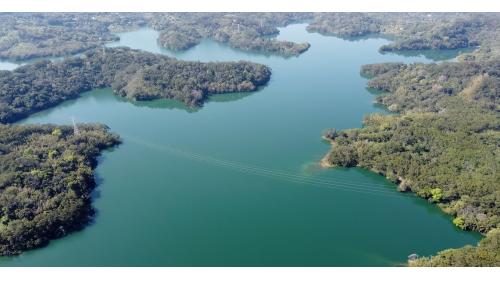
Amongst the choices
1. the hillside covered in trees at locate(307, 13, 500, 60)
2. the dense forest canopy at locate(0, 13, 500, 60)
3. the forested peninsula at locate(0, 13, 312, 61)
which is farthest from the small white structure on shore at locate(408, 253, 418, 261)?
the forested peninsula at locate(0, 13, 312, 61)

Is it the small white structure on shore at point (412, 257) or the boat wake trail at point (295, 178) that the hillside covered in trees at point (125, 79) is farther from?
the small white structure on shore at point (412, 257)

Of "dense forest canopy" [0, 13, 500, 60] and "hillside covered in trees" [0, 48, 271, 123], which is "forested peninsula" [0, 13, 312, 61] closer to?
"dense forest canopy" [0, 13, 500, 60]

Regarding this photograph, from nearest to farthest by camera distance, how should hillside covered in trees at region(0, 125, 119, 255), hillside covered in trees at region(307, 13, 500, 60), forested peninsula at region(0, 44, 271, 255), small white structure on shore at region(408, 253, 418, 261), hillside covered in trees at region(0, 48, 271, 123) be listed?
1. small white structure on shore at region(408, 253, 418, 261)
2. hillside covered in trees at region(0, 125, 119, 255)
3. forested peninsula at region(0, 44, 271, 255)
4. hillside covered in trees at region(0, 48, 271, 123)
5. hillside covered in trees at region(307, 13, 500, 60)

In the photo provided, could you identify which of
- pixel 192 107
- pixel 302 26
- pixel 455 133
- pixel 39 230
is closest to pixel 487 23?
pixel 302 26

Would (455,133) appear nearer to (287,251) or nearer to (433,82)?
(433,82)

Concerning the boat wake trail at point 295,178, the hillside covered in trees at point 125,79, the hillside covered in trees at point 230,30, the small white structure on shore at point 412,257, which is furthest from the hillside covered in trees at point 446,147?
the hillside covered in trees at point 230,30
